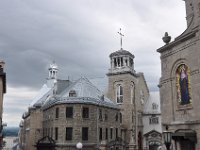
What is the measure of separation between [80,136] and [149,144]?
2151 centimetres

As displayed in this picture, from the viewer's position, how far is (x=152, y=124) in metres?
56.6

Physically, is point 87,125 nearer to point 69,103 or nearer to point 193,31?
point 69,103

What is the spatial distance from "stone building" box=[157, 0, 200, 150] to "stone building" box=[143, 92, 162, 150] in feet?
107

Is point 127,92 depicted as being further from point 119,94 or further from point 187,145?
point 187,145

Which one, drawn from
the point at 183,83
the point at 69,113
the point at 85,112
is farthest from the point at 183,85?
the point at 69,113

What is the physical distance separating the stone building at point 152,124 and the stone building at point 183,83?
32.6 meters

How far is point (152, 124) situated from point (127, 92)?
1008 centimetres

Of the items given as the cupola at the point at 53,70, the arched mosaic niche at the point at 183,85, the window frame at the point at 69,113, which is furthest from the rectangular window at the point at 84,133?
the cupola at the point at 53,70

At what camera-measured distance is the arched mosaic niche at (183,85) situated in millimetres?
20422

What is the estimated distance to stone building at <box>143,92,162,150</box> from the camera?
54.1 m

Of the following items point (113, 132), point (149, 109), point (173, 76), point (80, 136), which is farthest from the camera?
point (149, 109)

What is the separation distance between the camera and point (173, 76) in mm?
22266

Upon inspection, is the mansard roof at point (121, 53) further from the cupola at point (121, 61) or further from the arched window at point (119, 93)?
the arched window at point (119, 93)

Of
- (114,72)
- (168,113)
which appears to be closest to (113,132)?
(114,72)
